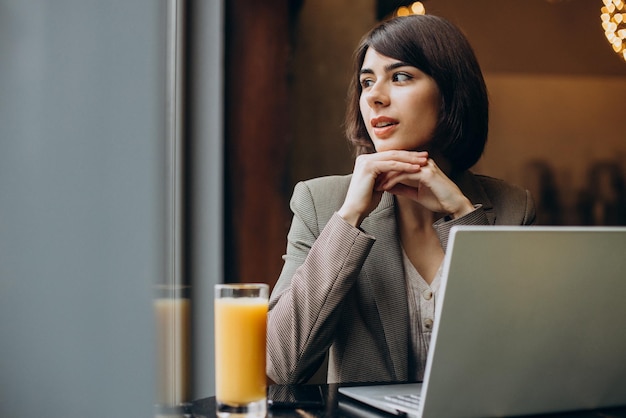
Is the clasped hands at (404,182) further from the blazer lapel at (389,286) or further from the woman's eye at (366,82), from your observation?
the woman's eye at (366,82)

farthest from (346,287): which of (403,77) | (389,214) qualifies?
(403,77)

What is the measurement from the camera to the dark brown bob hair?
1709 millimetres

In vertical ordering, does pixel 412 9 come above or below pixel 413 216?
above

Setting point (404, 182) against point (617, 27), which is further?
point (617, 27)

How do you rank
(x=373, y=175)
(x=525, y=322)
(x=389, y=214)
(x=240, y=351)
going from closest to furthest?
(x=525, y=322) < (x=240, y=351) < (x=373, y=175) < (x=389, y=214)

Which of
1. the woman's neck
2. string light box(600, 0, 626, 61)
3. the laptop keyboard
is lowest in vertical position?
the laptop keyboard

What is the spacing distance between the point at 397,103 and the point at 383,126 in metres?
0.06

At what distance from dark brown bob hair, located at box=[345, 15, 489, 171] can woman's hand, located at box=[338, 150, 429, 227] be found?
27cm

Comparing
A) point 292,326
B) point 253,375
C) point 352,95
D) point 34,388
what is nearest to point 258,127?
point 352,95

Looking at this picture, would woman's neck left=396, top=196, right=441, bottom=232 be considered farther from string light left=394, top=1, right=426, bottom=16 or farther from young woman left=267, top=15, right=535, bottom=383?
string light left=394, top=1, right=426, bottom=16

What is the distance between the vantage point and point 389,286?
1558mm

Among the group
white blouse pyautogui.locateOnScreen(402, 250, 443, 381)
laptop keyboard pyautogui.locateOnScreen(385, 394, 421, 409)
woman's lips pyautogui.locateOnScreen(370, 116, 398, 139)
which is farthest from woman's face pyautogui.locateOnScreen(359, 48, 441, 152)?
laptop keyboard pyautogui.locateOnScreen(385, 394, 421, 409)

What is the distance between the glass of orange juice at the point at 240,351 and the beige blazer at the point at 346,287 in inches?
15.9

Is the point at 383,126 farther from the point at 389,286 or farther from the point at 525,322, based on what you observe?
the point at 525,322
